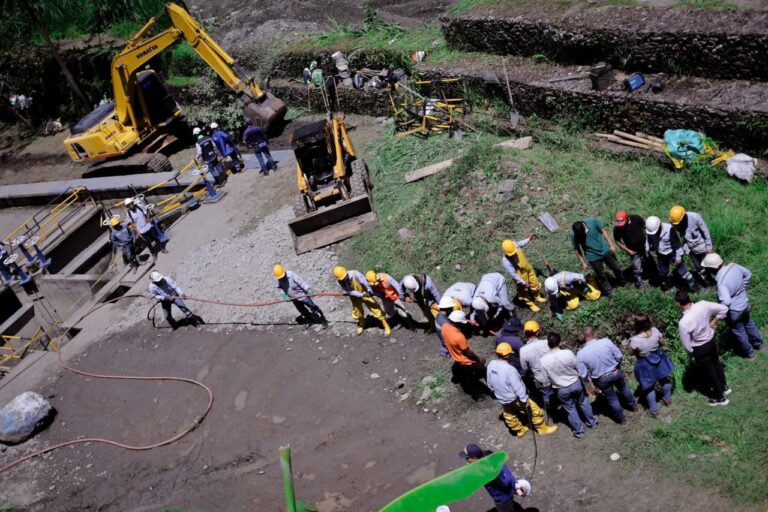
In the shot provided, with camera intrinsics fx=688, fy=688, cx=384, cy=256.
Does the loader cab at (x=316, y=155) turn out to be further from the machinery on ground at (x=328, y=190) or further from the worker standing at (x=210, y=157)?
the worker standing at (x=210, y=157)

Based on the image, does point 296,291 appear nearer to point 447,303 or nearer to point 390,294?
point 390,294

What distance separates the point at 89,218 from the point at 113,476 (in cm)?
1069

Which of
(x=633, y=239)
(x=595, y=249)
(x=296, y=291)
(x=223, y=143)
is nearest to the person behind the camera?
(x=633, y=239)

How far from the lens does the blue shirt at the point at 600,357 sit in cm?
788

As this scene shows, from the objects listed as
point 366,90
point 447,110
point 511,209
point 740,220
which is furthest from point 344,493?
point 366,90

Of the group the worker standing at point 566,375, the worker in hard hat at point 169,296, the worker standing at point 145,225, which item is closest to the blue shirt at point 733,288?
the worker standing at point 566,375

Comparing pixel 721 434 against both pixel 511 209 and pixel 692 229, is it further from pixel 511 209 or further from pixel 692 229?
pixel 511 209

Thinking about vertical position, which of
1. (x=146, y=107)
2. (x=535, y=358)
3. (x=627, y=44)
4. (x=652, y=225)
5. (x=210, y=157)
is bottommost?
(x=535, y=358)

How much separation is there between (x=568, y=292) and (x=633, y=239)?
1.20 metres

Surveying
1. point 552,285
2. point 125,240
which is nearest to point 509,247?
point 552,285

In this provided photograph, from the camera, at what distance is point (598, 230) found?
983cm

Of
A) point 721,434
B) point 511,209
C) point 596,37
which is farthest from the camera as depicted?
point 596,37

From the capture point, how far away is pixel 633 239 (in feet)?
31.9

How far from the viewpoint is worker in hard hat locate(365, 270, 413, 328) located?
10977 mm
